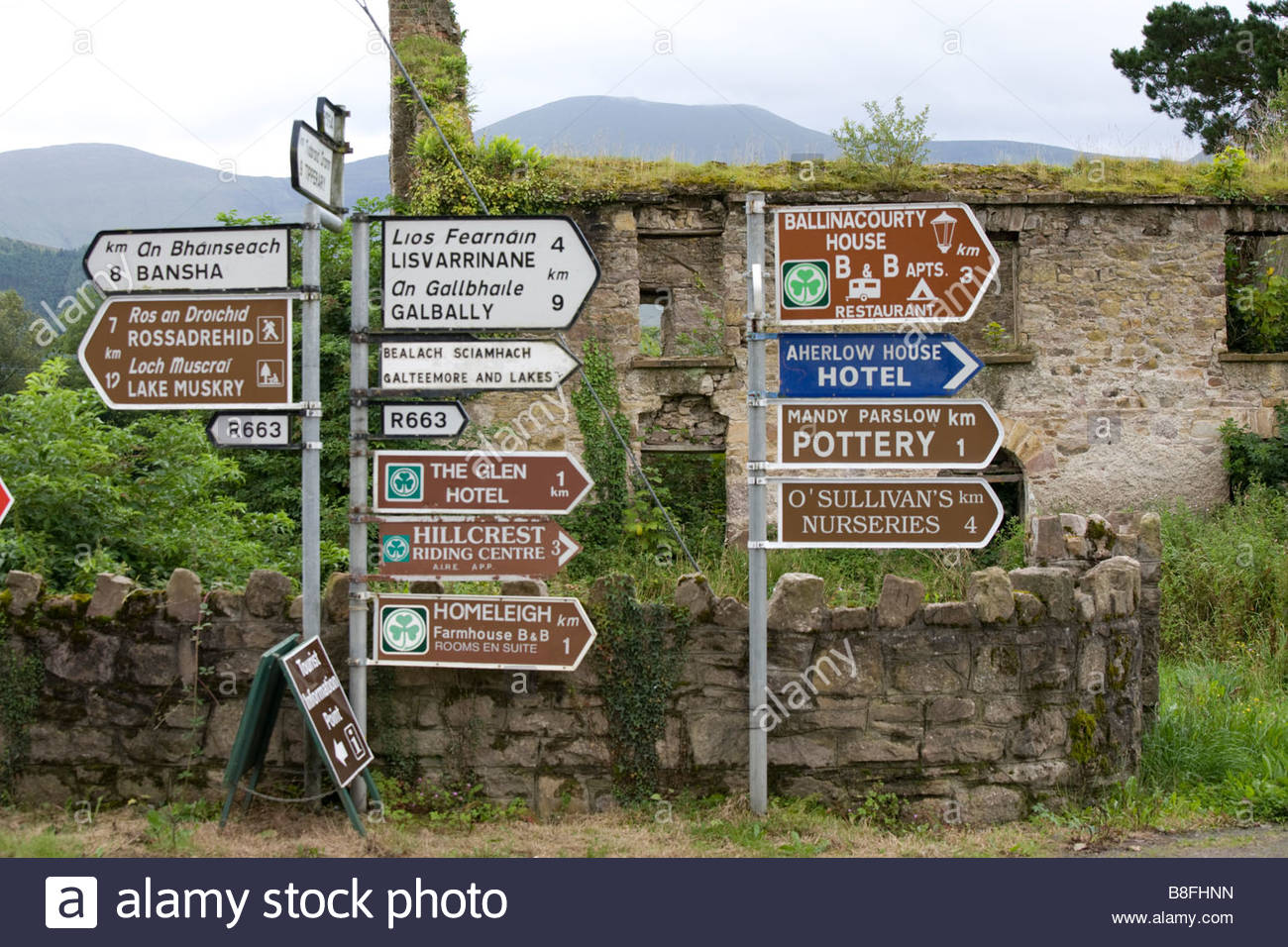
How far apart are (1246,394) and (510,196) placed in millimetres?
9099

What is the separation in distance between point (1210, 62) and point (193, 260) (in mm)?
24264

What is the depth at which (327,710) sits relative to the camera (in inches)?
198

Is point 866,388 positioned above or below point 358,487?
above

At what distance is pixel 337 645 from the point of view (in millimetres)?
5488

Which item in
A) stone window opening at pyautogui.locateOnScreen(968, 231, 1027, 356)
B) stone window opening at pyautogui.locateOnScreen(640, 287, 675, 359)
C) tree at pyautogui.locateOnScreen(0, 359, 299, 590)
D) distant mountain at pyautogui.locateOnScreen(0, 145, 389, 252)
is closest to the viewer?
tree at pyautogui.locateOnScreen(0, 359, 299, 590)

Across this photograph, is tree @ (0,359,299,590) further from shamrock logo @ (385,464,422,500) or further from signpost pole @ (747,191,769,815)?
signpost pole @ (747,191,769,815)

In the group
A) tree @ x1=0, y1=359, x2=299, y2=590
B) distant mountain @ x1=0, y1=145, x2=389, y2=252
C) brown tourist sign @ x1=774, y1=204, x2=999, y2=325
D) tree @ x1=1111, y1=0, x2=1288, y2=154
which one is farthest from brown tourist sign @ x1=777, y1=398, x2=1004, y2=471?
distant mountain @ x1=0, y1=145, x2=389, y2=252

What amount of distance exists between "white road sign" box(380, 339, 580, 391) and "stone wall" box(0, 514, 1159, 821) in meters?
1.15

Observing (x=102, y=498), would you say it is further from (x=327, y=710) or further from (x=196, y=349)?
(x=327, y=710)

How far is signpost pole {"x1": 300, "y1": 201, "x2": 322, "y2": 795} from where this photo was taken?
16.6ft

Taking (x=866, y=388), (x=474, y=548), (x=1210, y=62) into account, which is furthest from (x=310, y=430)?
(x=1210, y=62)

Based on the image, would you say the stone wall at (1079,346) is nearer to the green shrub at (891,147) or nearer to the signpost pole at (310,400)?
the green shrub at (891,147)

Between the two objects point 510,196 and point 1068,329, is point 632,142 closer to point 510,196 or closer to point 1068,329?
point 510,196

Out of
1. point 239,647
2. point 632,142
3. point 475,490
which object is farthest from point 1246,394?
point 239,647
